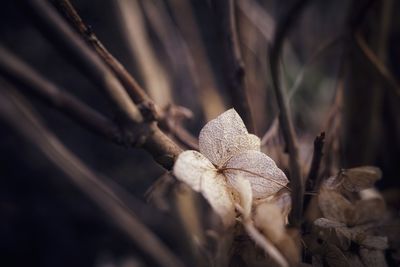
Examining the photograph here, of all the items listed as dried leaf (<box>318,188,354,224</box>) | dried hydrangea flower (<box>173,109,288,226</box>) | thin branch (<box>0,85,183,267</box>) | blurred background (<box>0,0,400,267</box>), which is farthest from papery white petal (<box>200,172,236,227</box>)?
thin branch (<box>0,85,183,267</box>)

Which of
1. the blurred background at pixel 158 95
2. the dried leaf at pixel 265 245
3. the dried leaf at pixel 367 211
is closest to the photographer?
the dried leaf at pixel 265 245

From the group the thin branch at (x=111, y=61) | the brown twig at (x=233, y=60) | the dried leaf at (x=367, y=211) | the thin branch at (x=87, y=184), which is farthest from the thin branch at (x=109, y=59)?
the thin branch at (x=87, y=184)

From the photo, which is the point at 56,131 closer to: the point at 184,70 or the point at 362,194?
the point at 184,70

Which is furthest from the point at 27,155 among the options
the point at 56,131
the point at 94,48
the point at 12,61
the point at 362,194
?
the point at 362,194

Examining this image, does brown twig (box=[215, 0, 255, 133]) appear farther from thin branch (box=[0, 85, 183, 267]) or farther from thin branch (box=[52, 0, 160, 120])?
thin branch (box=[0, 85, 183, 267])

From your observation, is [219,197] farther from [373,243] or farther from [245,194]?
[373,243]

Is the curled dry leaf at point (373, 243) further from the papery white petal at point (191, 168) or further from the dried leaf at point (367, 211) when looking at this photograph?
the papery white petal at point (191, 168)

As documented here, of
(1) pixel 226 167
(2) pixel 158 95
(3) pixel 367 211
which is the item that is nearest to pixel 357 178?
(3) pixel 367 211
